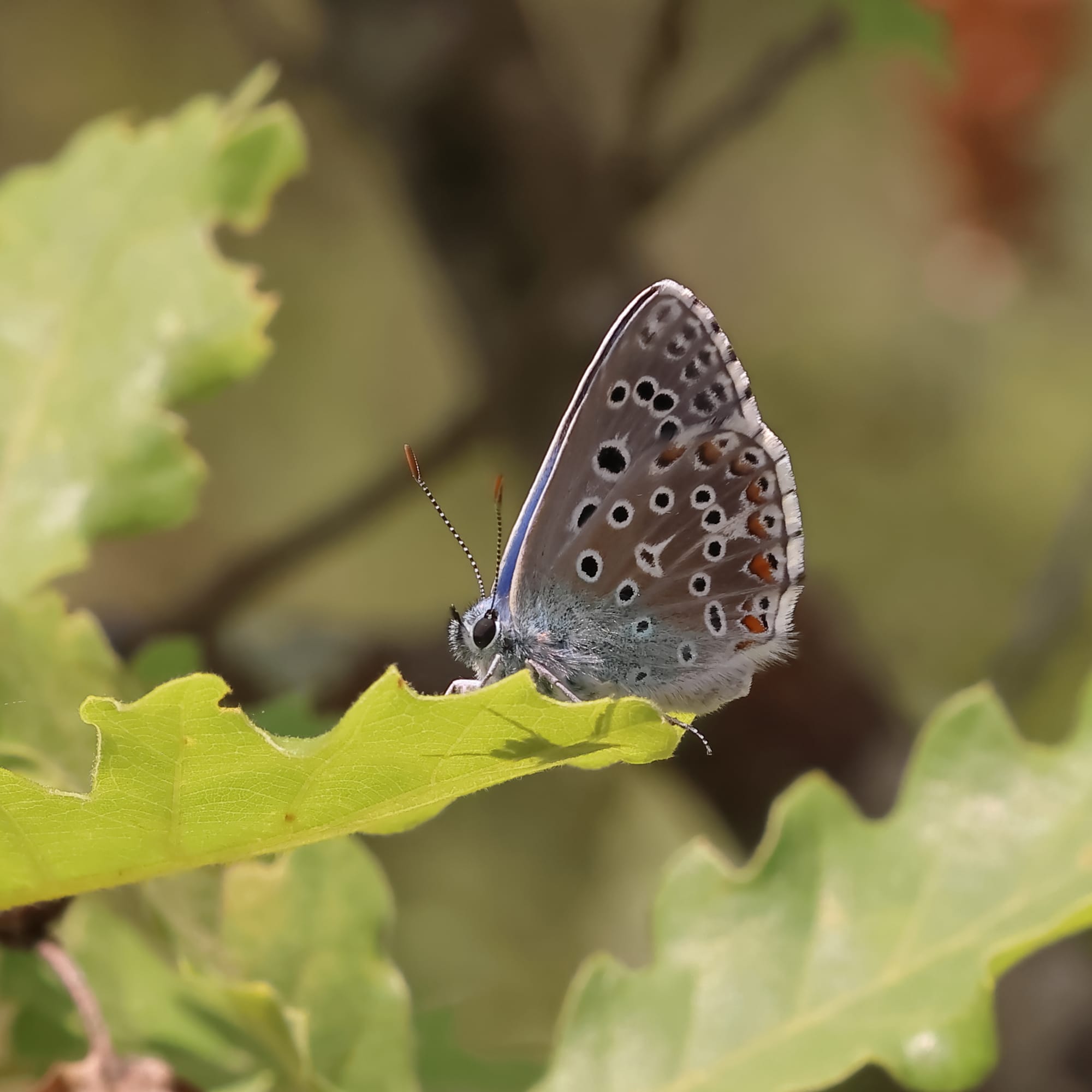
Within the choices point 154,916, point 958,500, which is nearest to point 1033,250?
point 958,500

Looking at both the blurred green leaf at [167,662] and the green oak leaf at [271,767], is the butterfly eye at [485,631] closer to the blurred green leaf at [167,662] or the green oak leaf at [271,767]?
the blurred green leaf at [167,662]

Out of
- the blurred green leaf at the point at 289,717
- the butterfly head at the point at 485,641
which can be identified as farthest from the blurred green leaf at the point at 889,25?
the blurred green leaf at the point at 289,717

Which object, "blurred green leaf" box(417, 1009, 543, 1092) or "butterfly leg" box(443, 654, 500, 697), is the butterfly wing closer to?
"butterfly leg" box(443, 654, 500, 697)

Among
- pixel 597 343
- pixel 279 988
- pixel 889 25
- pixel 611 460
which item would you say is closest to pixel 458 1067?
pixel 279 988

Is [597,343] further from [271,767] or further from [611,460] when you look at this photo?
[271,767]

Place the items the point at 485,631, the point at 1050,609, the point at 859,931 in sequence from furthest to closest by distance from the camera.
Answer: the point at 1050,609
the point at 485,631
the point at 859,931

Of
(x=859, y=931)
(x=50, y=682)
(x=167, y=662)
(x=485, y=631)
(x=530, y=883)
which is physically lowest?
(x=530, y=883)
